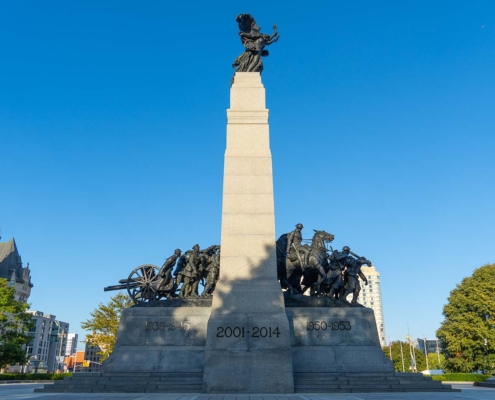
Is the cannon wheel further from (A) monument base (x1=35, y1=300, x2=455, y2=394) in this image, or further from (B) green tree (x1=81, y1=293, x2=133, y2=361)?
(B) green tree (x1=81, y1=293, x2=133, y2=361)

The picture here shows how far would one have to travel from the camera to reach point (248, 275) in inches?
599

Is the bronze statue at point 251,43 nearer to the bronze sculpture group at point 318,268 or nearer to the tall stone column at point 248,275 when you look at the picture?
the tall stone column at point 248,275

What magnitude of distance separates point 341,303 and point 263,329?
4394 mm

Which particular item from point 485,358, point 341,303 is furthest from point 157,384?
point 485,358

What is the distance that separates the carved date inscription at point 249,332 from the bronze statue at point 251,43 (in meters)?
11.6

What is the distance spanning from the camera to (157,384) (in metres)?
13.4

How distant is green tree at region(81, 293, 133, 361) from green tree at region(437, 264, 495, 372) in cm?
3300

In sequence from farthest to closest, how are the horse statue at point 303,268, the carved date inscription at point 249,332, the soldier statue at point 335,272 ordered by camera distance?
the soldier statue at point 335,272, the horse statue at point 303,268, the carved date inscription at point 249,332

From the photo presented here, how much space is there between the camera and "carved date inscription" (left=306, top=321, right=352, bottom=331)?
1586 centimetres

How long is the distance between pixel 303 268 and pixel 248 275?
3278mm

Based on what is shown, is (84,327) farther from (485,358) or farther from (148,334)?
(485,358)

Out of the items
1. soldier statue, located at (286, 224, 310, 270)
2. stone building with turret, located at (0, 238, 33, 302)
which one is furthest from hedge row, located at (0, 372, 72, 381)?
stone building with turret, located at (0, 238, 33, 302)

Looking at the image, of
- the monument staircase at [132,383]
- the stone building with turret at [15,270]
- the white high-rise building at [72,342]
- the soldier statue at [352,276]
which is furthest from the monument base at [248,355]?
the white high-rise building at [72,342]

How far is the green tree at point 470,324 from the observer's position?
4059 centimetres
